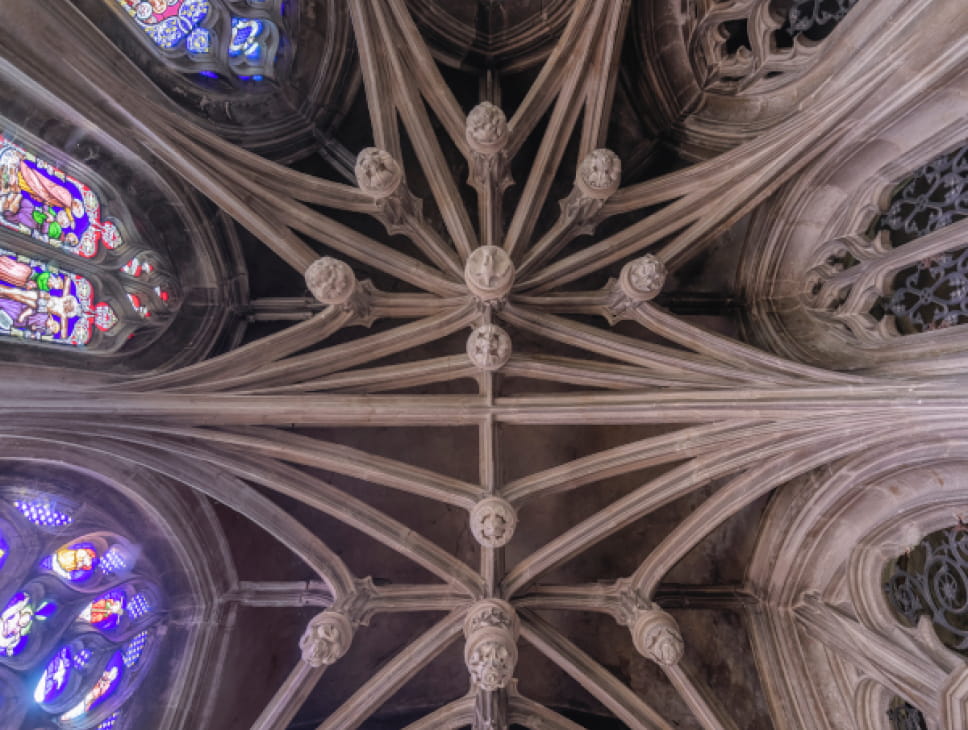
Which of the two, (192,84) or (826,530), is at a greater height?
(192,84)

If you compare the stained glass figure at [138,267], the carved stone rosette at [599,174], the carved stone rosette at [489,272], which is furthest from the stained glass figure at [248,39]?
the carved stone rosette at [599,174]

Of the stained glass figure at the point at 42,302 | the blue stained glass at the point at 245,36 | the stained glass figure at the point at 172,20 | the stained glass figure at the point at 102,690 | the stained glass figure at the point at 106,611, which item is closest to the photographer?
the stained glass figure at the point at 42,302

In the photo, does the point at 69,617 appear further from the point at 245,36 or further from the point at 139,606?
the point at 245,36

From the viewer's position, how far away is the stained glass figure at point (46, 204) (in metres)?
5.02

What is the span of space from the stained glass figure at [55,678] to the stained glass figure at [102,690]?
25 centimetres

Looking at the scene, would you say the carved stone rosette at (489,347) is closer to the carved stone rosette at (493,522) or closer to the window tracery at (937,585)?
the carved stone rosette at (493,522)

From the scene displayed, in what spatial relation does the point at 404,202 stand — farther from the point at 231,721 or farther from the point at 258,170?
the point at 231,721

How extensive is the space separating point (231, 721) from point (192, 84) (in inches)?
265

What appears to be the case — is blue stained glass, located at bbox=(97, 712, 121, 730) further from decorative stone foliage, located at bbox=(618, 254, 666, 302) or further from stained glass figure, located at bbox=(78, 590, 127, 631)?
decorative stone foliage, located at bbox=(618, 254, 666, 302)

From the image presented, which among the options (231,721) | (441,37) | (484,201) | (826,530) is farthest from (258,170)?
(826,530)

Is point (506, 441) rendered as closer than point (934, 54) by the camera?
No

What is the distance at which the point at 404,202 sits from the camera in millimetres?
6086

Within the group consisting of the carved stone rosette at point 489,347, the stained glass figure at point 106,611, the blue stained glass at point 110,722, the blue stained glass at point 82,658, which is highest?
the carved stone rosette at point 489,347

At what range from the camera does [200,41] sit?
6.13 m
